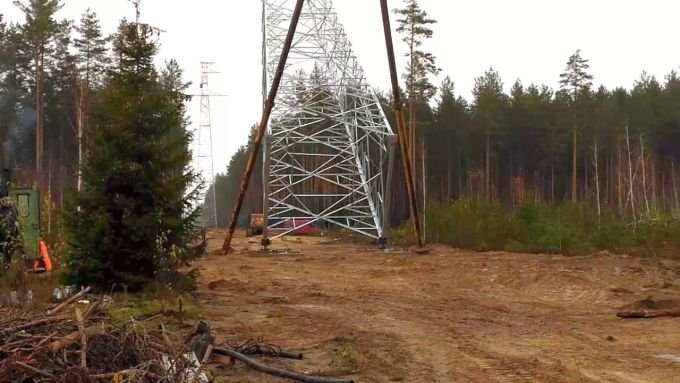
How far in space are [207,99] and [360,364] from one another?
47.2 meters

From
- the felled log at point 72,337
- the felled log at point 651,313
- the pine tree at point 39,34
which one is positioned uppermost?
the pine tree at point 39,34

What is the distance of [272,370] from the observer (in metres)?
7.50

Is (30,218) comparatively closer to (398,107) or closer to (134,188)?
(134,188)

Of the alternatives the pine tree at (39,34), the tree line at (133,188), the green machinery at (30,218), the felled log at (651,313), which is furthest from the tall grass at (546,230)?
the pine tree at (39,34)

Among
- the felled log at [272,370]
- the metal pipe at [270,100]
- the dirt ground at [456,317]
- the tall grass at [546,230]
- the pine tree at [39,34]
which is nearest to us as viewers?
the felled log at [272,370]

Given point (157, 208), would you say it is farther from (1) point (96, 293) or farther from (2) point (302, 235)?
(2) point (302, 235)

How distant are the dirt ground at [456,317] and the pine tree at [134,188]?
4.40 ft

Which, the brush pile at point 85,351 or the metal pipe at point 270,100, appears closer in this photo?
the brush pile at point 85,351

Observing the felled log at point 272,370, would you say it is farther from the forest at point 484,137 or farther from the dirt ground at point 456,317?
the forest at point 484,137

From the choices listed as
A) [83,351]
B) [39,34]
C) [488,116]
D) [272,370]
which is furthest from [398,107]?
[488,116]

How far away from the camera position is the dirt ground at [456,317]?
803 cm

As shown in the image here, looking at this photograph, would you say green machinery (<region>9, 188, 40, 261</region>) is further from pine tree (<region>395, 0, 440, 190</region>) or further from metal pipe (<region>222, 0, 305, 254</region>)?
pine tree (<region>395, 0, 440, 190</region>)

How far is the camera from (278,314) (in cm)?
1189

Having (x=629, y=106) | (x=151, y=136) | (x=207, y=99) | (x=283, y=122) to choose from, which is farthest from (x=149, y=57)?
(x=629, y=106)
